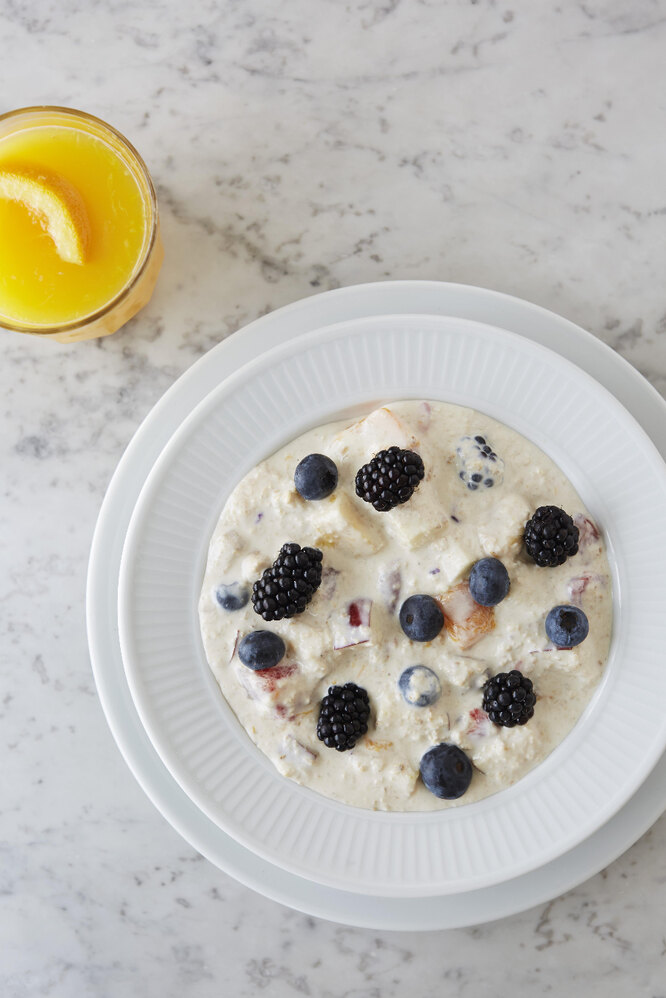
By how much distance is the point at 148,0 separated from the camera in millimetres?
2145

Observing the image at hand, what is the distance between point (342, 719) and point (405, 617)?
0.27m

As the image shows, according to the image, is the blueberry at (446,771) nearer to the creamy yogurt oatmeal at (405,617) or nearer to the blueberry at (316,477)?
the creamy yogurt oatmeal at (405,617)

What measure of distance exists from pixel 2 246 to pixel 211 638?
3.46 ft

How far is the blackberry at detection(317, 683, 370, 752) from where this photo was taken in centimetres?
179

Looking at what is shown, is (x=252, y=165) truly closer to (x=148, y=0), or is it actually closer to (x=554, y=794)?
(x=148, y=0)

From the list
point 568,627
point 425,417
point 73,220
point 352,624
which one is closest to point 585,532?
point 568,627

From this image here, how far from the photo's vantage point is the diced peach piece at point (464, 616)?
1842 millimetres

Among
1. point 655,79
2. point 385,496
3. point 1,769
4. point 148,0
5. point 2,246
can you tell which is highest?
point 655,79

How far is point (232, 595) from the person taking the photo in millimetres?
1860

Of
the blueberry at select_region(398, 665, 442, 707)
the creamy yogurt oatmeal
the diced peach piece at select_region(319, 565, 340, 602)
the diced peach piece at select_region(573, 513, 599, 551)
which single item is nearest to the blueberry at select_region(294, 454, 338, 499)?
the creamy yogurt oatmeal

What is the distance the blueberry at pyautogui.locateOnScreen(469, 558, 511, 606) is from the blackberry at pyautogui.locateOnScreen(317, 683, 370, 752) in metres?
0.36

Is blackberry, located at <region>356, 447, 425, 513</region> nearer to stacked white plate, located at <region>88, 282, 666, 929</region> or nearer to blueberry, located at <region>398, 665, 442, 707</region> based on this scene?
stacked white plate, located at <region>88, 282, 666, 929</region>

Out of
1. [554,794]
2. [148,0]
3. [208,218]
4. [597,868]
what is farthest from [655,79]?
[597,868]

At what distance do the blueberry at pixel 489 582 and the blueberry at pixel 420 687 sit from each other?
0.21 meters
